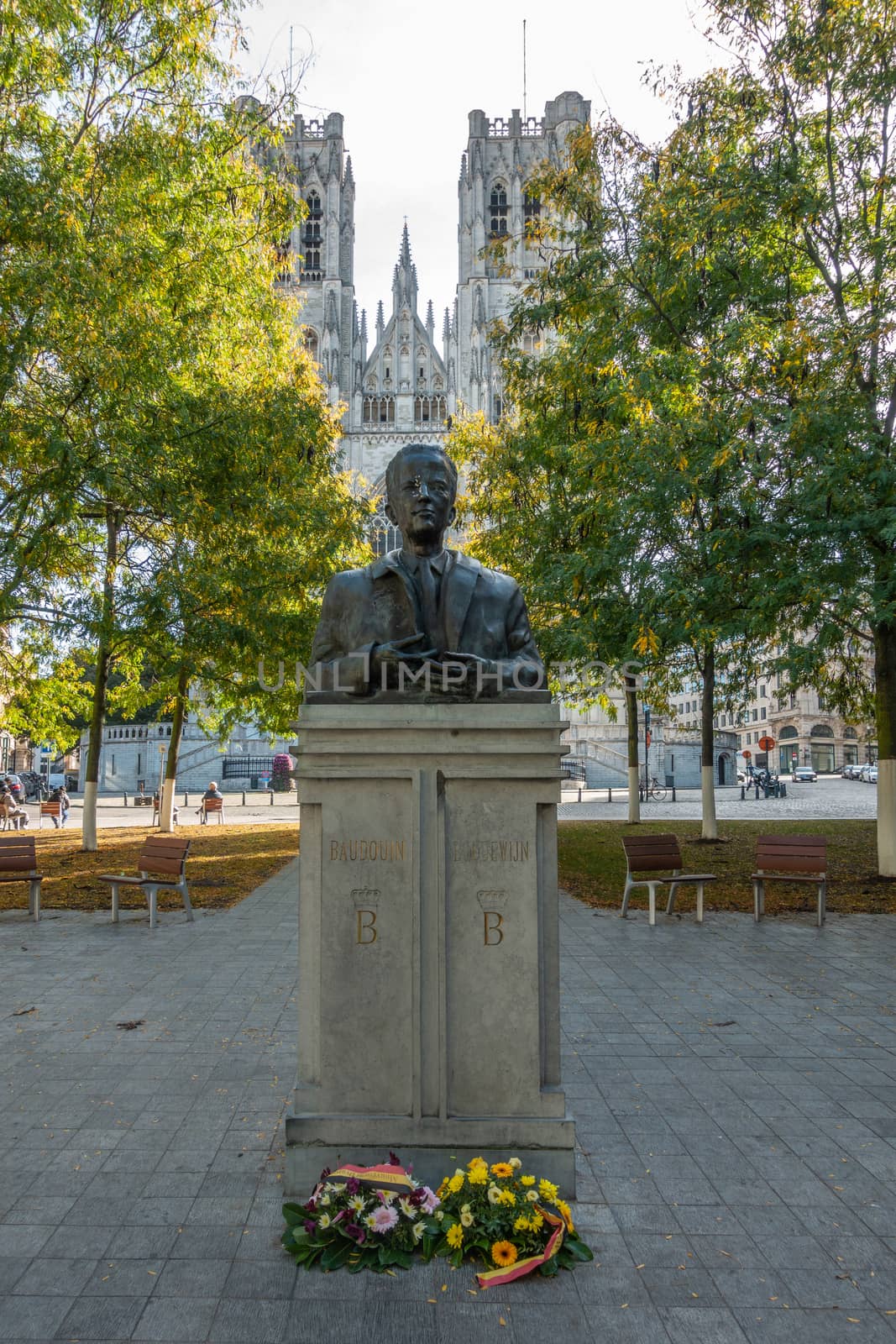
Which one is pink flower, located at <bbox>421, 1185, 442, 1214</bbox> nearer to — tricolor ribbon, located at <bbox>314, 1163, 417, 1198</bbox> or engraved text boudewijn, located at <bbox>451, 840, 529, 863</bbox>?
tricolor ribbon, located at <bbox>314, 1163, 417, 1198</bbox>

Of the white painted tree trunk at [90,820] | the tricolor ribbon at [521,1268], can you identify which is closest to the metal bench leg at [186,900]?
the white painted tree trunk at [90,820]

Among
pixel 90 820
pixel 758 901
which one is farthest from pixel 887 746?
pixel 90 820

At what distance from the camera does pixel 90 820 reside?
667 inches

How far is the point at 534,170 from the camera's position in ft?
45.3

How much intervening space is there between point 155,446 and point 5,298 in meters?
2.06

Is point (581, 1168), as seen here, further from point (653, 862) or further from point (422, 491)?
point (653, 862)

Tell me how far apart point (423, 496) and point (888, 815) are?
10.3 metres

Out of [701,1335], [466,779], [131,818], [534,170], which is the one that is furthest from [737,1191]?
[131,818]

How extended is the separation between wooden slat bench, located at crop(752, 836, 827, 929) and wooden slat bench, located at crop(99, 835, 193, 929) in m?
5.87

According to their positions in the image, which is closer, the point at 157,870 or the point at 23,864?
the point at 157,870

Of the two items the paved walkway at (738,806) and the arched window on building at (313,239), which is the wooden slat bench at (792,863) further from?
the arched window on building at (313,239)

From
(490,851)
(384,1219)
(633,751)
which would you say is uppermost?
(633,751)

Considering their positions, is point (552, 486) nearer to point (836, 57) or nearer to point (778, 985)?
point (836, 57)

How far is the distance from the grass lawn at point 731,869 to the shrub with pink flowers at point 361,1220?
7748 millimetres
